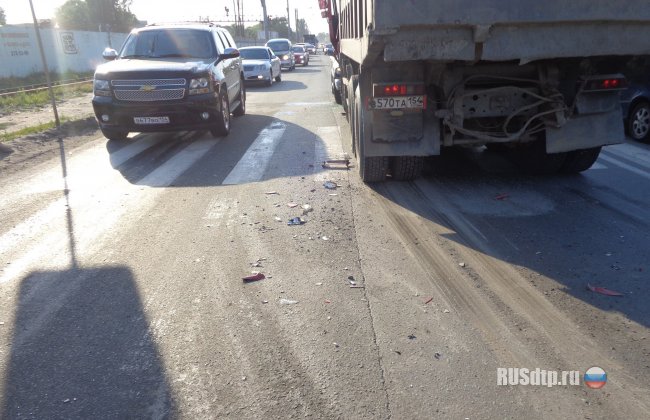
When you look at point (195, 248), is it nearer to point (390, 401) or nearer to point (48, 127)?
point (390, 401)

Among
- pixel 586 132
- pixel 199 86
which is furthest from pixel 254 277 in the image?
pixel 199 86

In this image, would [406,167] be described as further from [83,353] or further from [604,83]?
[83,353]

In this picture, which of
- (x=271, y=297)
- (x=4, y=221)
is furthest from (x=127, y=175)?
(x=271, y=297)

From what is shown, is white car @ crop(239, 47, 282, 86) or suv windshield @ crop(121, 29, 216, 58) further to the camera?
white car @ crop(239, 47, 282, 86)

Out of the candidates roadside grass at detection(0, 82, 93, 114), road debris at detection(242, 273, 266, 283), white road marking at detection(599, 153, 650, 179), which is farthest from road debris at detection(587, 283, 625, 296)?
roadside grass at detection(0, 82, 93, 114)

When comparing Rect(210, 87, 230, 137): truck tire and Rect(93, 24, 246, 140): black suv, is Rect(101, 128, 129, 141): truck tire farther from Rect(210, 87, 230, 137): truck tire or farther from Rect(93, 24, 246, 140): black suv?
Rect(210, 87, 230, 137): truck tire

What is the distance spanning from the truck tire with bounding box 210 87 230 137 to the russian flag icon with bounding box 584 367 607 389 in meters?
7.98

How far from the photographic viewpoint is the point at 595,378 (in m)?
2.89

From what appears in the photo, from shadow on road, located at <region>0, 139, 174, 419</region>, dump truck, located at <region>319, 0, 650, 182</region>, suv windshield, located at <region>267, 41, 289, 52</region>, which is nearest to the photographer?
shadow on road, located at <region>0, 139, 174, 419</region>

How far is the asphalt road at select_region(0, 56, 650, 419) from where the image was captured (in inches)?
111

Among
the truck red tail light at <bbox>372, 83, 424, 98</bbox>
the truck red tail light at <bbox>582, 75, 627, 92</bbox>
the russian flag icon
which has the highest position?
the truck red tail light at <bbox>372, 83, 424, 98</bbox>

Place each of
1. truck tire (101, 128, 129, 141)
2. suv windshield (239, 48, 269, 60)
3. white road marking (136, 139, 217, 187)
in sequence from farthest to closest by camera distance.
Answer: suv windshield (239, 48, 269, 60), truck tire (101, 128, 129, 141), white road marking (136, 139, 217, 187)

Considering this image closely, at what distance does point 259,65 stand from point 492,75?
1668 centimetres

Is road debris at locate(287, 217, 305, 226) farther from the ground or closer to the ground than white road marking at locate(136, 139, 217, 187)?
closer to the ground
